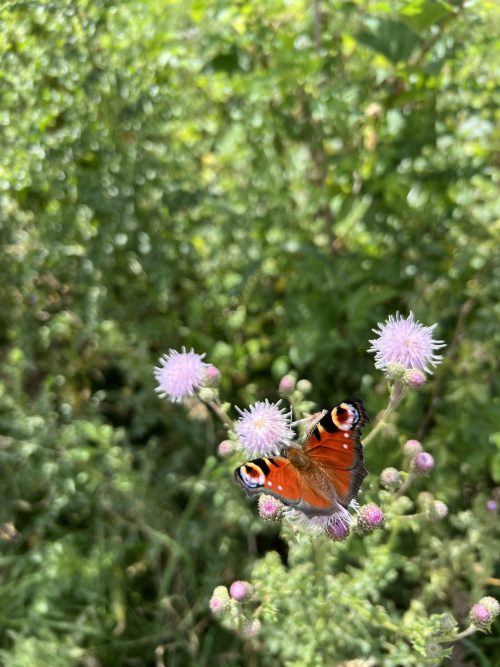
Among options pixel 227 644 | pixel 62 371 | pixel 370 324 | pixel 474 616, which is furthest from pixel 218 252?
pixel 474 616

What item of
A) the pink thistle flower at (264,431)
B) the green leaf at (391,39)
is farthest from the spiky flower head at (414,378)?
the green leaf at (391,39)

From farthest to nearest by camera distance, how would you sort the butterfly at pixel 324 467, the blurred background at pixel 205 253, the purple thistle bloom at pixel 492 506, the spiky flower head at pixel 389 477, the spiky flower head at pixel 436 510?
the blurred background at pixel 205 253, the purple thistle bloom at pixel 492 506, the spiky flower head at pixel 436 510, the spiky flower head at pixel 389 477, the butterfly at pixel 324 467

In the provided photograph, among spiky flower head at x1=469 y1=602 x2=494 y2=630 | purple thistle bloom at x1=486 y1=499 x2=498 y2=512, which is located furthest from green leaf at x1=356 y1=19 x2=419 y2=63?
spiky flower head at x1=469 y1=602 x2=494 y2=630

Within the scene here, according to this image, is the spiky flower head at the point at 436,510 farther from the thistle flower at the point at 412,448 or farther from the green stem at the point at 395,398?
the green stem at the point at 395,398

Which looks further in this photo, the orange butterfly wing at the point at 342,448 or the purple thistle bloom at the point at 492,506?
the purple thistle bloom at the point at 492,506

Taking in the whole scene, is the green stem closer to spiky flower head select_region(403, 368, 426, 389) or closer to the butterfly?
spiky flower head select_region(403, 368, 426, 389)

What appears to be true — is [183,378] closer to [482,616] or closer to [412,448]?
[412,448]

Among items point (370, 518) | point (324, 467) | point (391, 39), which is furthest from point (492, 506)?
point (391, 39)
